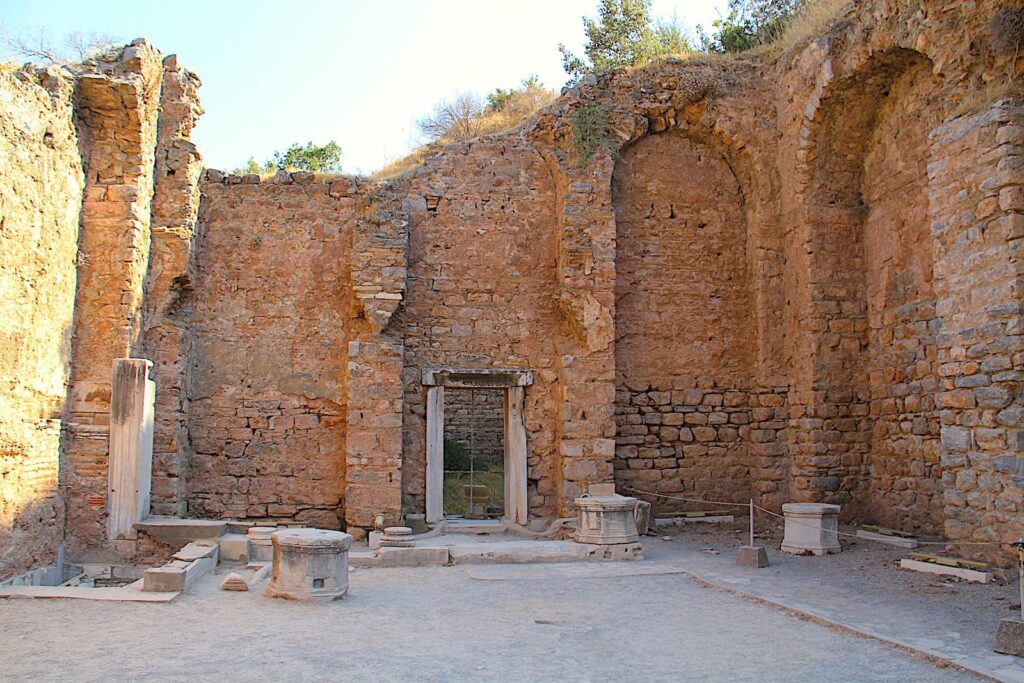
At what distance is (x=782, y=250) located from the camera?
12578 millimetres

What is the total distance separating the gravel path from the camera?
221 inches

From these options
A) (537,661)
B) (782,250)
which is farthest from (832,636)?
(782,250)

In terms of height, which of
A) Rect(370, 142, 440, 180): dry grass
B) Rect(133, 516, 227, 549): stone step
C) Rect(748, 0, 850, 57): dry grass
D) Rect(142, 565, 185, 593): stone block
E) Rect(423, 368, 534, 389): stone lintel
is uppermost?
Rect(748, 0, 850, 57): dry grass

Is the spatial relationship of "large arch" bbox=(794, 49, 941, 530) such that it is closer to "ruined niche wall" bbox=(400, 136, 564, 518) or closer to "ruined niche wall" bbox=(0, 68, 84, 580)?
"ruined niche wall" bbox=(400, 136, 564, 518)

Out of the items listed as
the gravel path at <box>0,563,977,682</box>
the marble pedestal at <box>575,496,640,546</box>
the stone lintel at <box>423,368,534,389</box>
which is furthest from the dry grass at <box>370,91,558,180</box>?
the gravel path at <box>0,563,977,682</box>

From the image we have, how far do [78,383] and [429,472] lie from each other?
4.46 metres

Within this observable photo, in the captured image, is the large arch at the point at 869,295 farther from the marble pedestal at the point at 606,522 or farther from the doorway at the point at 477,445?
the doorway at the point at 477,445

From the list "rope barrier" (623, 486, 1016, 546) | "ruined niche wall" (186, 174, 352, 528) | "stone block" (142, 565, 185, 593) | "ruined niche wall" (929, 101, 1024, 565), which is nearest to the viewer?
"stone block" (142, 565, 185, 593)

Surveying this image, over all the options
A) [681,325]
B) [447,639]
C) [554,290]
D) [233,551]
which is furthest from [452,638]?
[681,325]

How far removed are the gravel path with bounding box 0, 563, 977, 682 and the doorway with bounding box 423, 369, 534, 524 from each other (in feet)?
10.7

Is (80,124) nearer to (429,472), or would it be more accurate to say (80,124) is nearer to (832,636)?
(429,472)

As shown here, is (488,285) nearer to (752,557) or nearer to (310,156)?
A: (752,557)

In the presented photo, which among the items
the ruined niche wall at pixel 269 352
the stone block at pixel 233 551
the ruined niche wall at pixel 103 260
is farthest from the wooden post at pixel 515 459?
the ruined niche wall at pixel 103 260

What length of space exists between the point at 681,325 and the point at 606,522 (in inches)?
142
